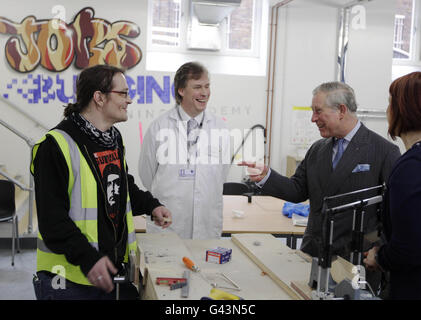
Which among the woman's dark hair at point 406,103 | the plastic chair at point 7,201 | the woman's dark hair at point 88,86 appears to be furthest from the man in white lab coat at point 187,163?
the plastic chair at point 7,201

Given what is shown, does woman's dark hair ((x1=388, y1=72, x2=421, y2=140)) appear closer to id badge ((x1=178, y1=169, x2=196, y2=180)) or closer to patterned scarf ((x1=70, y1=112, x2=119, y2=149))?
patterned scarf ((x1=70, y1=112, x2=119, y2=149))

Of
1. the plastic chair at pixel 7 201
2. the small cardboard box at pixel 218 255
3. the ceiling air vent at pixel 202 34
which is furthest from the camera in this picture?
Answer: the ceiling air vent at pixel 202 34

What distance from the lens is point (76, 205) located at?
1.81 meters

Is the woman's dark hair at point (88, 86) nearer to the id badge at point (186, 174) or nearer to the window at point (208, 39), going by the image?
the id badge at point (186, 174)

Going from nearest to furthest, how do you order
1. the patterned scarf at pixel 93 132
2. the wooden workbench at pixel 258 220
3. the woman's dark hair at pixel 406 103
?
the woman's dark hair at pixel 406 103, the patterned scarf at pixel 93 132, the wooden workbench at pixel 258 220

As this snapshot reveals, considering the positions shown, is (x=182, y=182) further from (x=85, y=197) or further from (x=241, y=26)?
(x=241, y=26)

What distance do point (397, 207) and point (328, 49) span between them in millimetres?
5509

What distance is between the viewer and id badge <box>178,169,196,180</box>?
2.94 meters

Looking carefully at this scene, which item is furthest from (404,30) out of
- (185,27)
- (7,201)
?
(7,201)

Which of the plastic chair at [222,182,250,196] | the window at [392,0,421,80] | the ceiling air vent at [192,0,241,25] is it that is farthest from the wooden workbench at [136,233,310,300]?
the window at [392,0,421,80]

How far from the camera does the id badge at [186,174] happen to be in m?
2.94

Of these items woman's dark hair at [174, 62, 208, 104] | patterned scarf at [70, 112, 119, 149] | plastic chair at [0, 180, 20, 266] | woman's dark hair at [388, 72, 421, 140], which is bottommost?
plastic chair at [0, 180, 20, 266]

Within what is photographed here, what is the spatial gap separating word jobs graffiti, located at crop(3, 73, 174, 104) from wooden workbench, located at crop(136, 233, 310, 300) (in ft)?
13.4

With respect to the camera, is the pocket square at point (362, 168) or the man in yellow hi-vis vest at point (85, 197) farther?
the pocket square at point (362, 168)
